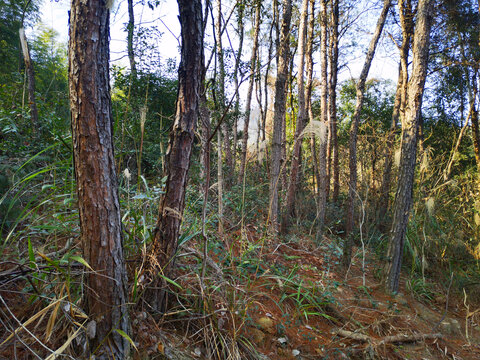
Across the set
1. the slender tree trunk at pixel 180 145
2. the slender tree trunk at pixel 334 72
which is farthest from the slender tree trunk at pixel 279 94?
the slender tree trunk at pixel 334 72

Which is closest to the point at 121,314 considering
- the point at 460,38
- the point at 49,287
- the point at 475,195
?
the point at 49,287

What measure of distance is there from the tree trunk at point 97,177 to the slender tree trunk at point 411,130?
3.65 metres

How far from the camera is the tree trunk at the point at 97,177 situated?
1.19 meters

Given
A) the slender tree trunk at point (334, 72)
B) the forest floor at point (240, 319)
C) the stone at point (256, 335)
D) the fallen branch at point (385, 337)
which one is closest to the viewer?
the forest floor at point (240, 319)

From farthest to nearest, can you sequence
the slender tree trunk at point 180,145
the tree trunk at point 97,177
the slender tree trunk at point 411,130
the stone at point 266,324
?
1. the slender tree trunk at point 411,130
2. the stone at point 266,324
3. the slender tree trunk at point 180,145
4. the tree trunk at point 97,177

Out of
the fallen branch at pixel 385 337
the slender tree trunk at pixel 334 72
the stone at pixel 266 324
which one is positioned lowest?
the fallen branch at pixel 385 337

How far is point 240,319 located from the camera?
196 centimetres

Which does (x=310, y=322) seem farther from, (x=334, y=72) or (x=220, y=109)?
(x=334, y=72)

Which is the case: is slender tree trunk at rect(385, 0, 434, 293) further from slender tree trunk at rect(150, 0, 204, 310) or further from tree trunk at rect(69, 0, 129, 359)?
tree trunk at rect(69, 0, 129, 359)

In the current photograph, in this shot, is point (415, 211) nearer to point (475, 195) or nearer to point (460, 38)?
point (475, 195)

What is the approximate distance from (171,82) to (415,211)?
6.30m

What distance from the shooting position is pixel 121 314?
137 cm

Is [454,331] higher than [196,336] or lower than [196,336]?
lower

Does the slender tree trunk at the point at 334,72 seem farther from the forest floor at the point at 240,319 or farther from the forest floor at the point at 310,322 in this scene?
the forest floor at the point at 240,319
